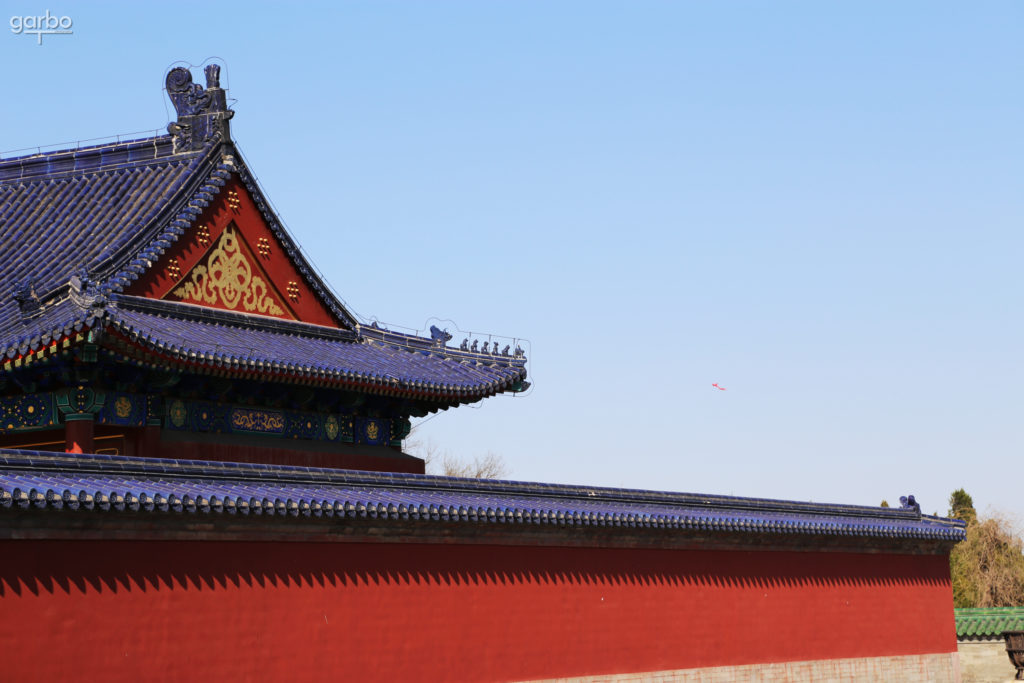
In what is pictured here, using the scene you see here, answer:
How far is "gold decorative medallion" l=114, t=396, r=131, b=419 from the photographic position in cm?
1962

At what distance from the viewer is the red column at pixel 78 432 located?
19141 millimetres

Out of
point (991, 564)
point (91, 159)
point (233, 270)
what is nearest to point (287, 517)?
point (233, 270)

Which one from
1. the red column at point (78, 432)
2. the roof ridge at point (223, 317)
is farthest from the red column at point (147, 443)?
the roof ridge at point (223, 317)

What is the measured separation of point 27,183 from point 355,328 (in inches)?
247

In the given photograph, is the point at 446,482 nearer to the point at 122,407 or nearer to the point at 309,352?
the point at 309,352

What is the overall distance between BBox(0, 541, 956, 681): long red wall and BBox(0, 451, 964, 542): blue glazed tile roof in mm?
559

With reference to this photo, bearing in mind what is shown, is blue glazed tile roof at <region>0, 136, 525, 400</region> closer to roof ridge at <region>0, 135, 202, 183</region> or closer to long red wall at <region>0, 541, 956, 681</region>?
roof ridge at <region>0, 135, 202, 183</region>

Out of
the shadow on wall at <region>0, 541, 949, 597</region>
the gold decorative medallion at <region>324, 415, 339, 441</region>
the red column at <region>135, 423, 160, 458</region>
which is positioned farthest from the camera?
the gold decorative medallion at <region>324, 415, 339, 441</region>

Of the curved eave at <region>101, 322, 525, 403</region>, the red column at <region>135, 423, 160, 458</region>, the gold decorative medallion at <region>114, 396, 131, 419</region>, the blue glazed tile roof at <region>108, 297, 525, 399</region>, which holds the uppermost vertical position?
the blue glazed tile roof at <region>108, 297, 525, 399</region>

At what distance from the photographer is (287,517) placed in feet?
55.1

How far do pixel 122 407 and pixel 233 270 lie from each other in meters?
3.73

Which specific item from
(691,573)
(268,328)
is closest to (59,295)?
(268,328)

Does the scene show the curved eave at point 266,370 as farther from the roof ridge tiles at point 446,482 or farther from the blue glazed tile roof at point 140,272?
the roof ridge tiles at point 446,482

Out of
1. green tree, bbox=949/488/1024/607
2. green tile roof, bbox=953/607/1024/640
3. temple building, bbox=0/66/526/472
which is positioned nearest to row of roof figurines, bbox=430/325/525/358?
temple building, bbox=0/66/526/472
